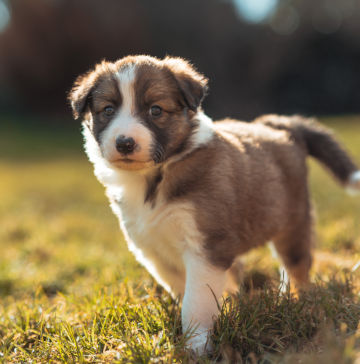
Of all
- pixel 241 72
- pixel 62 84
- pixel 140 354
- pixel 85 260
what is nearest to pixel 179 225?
pixel 140 354

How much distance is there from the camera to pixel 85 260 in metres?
4.49

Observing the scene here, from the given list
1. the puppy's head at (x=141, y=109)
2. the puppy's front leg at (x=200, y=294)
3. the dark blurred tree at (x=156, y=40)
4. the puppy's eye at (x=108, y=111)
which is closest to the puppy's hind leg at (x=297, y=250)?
the puppy's front leg at (x=200, y=294)

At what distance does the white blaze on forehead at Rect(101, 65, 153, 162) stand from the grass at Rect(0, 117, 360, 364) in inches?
41.8

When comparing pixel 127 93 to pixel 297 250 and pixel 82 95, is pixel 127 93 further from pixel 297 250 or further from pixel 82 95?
pixel 297 250

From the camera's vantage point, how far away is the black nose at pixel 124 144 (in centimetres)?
247

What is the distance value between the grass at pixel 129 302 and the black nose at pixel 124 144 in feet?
3.52

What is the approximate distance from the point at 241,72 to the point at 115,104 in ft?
20.3

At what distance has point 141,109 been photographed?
2686 millimetres

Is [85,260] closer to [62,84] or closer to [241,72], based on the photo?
[241,72]

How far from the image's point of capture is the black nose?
2475 millimetres

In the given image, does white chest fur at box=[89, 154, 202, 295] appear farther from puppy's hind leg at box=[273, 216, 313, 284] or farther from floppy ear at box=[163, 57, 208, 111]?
puppy's hind leg at box=[273, 216, 313, 284]

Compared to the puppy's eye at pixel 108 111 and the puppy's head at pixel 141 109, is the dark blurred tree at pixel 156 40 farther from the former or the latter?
the puppy's eye at pixel 108 111

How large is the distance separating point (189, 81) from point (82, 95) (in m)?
0.81

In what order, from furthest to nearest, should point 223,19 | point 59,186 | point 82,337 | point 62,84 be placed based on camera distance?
1. point 62,84
2. point 223,19
3. point 59,186
4. point 82,337
